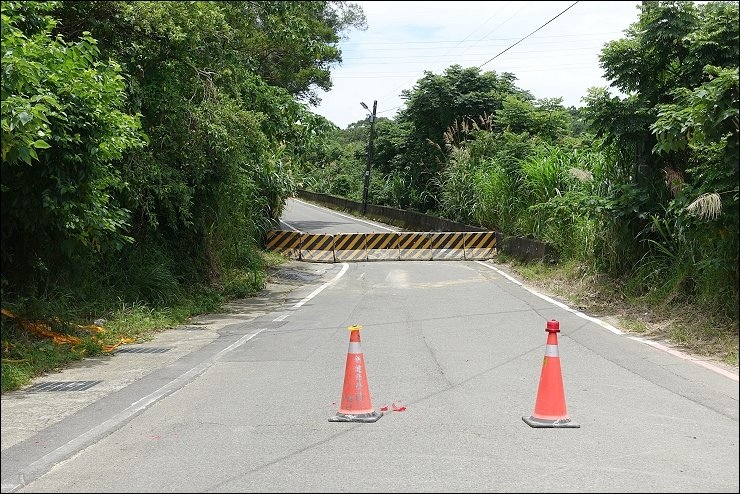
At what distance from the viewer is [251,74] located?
54.1ft

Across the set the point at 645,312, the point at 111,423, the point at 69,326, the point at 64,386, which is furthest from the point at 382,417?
the point at 645,312

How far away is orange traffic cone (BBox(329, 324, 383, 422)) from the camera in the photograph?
269 inches

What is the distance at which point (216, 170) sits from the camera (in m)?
15.4

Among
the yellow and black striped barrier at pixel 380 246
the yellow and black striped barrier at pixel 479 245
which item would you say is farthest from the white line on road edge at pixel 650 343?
the yellow and black striped barrier at pixel 380 246

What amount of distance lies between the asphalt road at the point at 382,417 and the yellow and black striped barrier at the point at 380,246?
13696 millimetres

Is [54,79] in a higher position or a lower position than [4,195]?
higher

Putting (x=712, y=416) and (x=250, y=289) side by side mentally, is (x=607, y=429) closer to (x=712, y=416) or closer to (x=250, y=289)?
(x=712, y=416)

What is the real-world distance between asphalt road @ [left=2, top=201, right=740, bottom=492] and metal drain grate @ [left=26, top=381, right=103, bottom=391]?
0.13 m

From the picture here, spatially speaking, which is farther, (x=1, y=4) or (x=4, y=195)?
(x=4, y=195)

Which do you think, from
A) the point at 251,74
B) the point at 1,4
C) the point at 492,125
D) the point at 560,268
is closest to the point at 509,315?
the point at 560,268

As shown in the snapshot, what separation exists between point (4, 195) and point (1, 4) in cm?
279

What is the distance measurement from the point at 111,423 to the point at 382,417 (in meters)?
2.43

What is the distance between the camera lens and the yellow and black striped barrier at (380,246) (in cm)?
2628

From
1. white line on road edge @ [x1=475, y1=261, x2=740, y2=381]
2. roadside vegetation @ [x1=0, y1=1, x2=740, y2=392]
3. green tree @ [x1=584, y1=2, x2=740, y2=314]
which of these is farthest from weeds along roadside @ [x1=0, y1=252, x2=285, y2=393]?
green tree @ [x1=584, y1=2, x2=740, y2=314]
